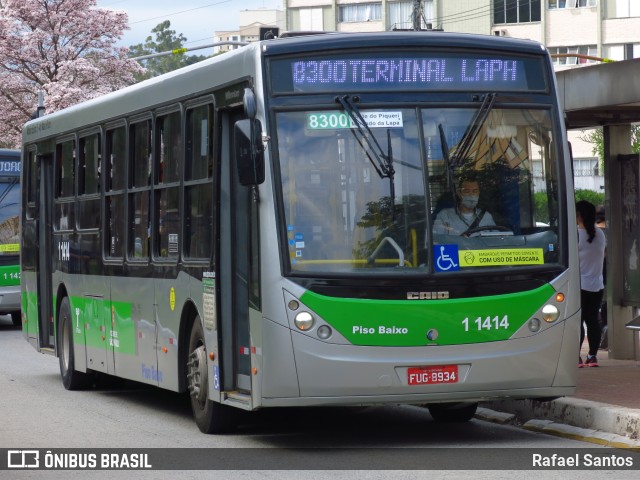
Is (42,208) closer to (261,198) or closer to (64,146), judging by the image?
(64,146)

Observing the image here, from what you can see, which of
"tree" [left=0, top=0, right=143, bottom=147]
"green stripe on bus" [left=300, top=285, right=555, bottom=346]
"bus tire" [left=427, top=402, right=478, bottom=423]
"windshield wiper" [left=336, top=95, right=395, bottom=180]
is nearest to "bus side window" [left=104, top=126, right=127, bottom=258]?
"bus tire" [left=427, top=402, right=478, bottom=423]

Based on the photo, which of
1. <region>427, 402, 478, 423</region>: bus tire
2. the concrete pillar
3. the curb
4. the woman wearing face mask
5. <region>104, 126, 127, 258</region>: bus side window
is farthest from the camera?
the concrete pillar

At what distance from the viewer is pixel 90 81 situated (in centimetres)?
5012

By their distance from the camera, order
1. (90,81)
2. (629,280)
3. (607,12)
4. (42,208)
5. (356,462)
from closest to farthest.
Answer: (356,462) < (629,280) < (42,208) < (90,81) < (607,12)

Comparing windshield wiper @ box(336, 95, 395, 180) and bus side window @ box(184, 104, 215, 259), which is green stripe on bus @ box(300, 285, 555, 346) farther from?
bus side window @ box(184, 104, 215, 259)

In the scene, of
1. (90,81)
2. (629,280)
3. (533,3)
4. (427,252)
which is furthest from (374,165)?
(533,3)

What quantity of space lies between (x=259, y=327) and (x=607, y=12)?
6347 cm

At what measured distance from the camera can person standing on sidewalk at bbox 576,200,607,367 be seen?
600 inches

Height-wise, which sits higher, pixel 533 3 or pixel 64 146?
pixel 533 3

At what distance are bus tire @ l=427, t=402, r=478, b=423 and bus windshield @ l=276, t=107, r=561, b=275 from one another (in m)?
1.94

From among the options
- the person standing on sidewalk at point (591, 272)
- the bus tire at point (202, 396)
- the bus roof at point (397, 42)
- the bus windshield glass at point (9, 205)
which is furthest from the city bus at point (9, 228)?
the bus roof at point (397, 42)

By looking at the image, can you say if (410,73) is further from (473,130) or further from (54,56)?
(54,56)

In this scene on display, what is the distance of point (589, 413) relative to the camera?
36.9ft

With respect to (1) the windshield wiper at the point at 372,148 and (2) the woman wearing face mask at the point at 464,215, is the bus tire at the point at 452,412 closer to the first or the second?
(2) the woman wearing face mask at the point at 464,215
